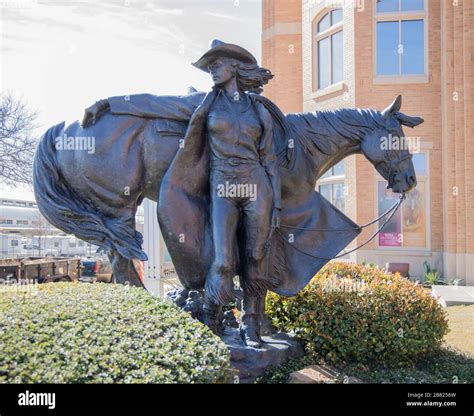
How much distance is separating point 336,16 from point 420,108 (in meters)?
4.60

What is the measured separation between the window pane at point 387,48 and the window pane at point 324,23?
2121mm

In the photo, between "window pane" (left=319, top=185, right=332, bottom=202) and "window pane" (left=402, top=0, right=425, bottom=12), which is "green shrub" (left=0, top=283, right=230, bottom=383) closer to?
"window pane" (left=319, top=185, right=332, bottom=202)

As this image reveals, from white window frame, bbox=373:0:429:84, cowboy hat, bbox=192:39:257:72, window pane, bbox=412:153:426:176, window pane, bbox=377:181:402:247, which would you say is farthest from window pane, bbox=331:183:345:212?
cowboy hat, bbox=192:39:257:72


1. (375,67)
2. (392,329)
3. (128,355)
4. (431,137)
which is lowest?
(392,329)

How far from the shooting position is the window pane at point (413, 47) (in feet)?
54.2

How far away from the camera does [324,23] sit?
18.4m

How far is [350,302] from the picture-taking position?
211 inches

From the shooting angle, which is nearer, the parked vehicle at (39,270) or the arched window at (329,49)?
the parked vehicle at (39,270)

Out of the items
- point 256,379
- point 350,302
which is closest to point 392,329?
point 350,302

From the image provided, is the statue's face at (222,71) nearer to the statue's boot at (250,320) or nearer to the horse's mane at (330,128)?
the horse's mane at (330,128)

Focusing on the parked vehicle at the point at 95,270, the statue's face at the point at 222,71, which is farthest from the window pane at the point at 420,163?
the statue's face at the point at 222,71
